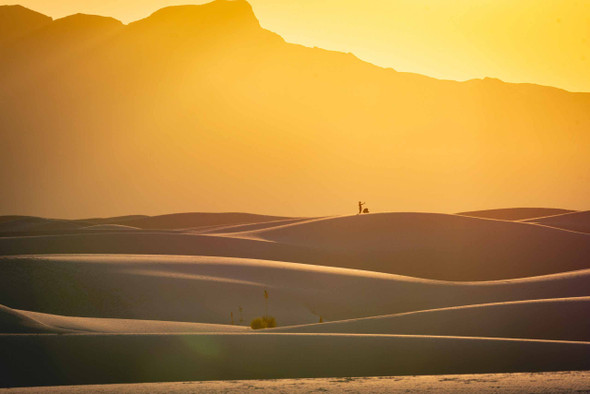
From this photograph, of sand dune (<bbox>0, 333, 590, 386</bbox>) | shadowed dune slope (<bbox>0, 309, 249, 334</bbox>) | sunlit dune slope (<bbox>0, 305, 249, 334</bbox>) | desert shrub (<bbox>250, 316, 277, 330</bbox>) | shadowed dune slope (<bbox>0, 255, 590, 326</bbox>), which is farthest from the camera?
shadowed dune slope (<bbox>0, 255, 590, 326</bbox>)

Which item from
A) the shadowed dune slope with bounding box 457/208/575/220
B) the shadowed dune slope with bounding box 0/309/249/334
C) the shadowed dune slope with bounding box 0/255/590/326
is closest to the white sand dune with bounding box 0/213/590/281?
the shadowed dune slope with bounding box 0/255/590/326

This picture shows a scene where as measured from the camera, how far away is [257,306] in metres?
23.5

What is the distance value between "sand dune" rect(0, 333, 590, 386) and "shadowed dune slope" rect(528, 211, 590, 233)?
158ft

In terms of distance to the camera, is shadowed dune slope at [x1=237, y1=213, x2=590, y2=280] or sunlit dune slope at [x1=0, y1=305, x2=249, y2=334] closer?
sunlit dune slope at [x1=0, y1=305, x2=249, y2=334]

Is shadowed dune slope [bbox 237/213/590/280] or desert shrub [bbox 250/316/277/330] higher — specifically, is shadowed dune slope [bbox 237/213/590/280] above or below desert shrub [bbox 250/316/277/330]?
above

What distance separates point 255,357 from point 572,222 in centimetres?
5334

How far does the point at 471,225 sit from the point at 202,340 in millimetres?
39368

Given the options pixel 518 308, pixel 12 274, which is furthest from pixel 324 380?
pixel 12 274

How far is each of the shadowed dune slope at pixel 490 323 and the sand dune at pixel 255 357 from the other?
282 cm

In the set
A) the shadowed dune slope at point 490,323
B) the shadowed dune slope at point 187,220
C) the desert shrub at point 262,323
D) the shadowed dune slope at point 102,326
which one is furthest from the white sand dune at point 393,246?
the shadowed dune slope at point 187,220

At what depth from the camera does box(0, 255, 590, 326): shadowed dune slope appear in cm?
2267

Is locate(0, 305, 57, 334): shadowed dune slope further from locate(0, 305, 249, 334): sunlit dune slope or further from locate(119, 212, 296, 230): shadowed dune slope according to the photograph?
locate(119, 212, 296, 230): shadowed dune slope

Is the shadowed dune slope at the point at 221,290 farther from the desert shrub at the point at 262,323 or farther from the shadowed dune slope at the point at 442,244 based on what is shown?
the shadowed dune slope at the point at 442,244

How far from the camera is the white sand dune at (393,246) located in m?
40.9
